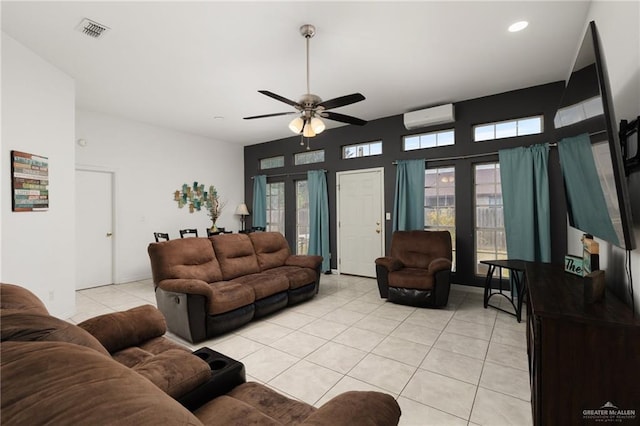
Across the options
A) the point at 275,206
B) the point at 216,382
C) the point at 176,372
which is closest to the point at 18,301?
the point at 176,372

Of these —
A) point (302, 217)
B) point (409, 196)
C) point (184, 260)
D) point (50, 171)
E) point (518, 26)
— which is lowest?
point (184, 260)

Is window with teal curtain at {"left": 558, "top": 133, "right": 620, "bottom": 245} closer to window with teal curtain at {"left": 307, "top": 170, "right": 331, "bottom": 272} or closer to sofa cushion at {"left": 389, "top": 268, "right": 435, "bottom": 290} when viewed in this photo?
sofa cushion at {"left": 389, "top": 268, "right": 435, "bottom": 290}

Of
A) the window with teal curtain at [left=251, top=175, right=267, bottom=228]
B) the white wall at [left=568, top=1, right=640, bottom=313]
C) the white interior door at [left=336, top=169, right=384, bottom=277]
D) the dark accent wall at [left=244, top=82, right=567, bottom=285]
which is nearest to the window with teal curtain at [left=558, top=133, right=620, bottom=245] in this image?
the white wall at [left=568, top=1, right=640, bottom=313]

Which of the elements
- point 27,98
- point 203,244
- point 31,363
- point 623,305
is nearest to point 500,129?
point 623,305

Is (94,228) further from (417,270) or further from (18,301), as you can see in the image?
(417,270)

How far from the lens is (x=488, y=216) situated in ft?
14.6

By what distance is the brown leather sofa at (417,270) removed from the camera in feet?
12.2

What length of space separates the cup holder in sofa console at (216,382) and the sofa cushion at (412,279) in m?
2.82

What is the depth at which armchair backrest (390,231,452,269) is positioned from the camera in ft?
13.8

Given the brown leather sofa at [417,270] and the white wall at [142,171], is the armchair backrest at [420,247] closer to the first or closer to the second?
the brown leather sofa at [417,270]

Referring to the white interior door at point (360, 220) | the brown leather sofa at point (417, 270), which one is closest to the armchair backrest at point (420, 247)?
the brown leather sofa at point (417, 270)

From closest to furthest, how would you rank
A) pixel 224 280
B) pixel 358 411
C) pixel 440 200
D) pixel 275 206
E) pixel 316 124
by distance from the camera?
1. pixel 358 411
2. pixel 316 124
3. pixel 224 280
4. pixel 440 200
5. pixel 275 206

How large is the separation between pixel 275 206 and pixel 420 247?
3826mm

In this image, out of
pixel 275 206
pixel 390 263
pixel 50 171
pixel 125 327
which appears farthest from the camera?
pixel 275 206
